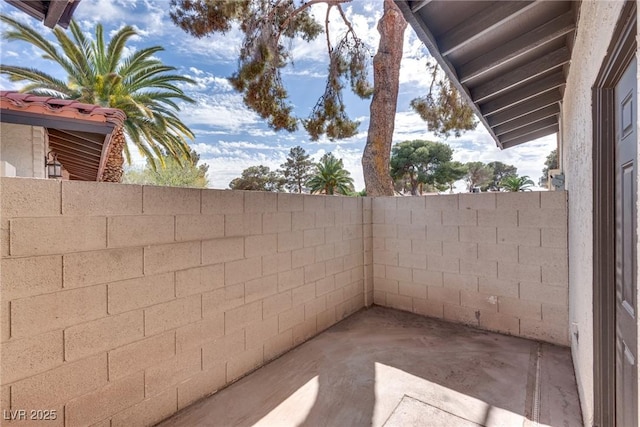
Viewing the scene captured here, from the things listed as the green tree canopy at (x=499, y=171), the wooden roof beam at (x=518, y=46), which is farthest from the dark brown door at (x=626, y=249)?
the green tree canopy at (x=499, y=171)

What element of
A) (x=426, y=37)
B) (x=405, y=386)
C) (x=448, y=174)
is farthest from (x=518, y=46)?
(x=448, y=174)

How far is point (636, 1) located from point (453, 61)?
83.4 inches

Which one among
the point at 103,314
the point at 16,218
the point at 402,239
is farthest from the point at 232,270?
Result: the point at 402,239

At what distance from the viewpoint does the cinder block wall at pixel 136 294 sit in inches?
58.7

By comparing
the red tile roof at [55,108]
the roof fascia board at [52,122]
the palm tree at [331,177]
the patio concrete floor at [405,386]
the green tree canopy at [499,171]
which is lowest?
the patio concrete floor at [405,386]

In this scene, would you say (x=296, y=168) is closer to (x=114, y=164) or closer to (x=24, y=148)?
(x=114, y=164)

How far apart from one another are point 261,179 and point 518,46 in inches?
1004

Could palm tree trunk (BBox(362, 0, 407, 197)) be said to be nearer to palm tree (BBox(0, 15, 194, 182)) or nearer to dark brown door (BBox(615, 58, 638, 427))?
palm tree (BBox(0, 15, 194, 182))

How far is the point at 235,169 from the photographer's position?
26219mm

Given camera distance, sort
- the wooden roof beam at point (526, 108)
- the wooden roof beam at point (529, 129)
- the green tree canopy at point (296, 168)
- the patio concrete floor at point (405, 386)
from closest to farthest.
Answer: the patio concrete floor at point (405, 386) < the wooden roof beam at point (526, 108) < the wooden roof beam at point (529, 129) < the green tree canopy at point (296, 168)

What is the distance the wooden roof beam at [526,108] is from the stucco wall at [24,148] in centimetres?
604

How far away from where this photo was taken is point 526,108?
3.97 metres

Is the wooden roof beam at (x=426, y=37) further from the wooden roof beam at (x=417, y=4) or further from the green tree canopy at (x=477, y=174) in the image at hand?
the green tree canopy at (x=477, y=174)

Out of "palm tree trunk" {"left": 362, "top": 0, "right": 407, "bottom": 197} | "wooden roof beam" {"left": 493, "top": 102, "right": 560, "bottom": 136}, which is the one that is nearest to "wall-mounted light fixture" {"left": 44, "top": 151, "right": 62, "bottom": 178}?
"palm tree trunk" {"left": 362, "top": 0, "right": 407, "bottom": 197}
